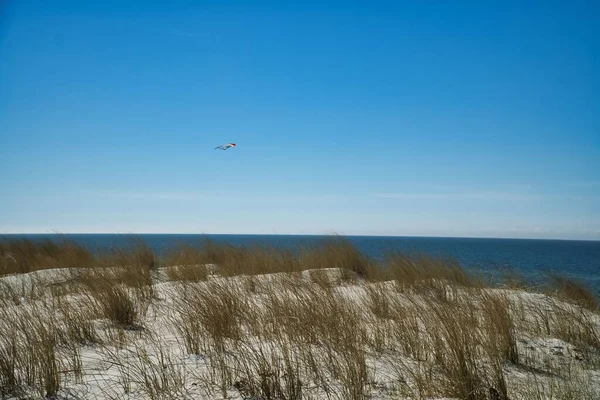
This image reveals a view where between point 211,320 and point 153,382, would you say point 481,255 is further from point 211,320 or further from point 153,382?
point 153,382

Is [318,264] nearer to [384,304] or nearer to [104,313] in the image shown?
[384,304]

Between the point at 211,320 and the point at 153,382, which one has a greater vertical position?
the point at 211,320

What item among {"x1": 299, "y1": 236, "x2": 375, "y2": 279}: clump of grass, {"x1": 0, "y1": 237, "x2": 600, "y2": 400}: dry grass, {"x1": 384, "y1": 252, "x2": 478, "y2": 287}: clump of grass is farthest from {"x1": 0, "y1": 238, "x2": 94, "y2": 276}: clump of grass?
{"x1": 384, "y1": 252, "x2": 478, "y2": 287}: clump of grass

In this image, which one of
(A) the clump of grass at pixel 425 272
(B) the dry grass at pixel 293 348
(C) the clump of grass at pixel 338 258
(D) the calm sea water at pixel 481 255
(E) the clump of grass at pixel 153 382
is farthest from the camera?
(D) the calm sea water at pixel 481 255

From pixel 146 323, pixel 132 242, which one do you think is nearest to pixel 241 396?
pixel 146 323

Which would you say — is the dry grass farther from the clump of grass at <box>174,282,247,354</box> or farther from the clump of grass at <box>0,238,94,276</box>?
the clump of grass at <box>0,238,94,276</box>

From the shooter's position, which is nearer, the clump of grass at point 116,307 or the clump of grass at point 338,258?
the clump of grass at point 116,307

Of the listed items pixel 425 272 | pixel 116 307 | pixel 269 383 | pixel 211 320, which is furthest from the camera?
pixel 425 272

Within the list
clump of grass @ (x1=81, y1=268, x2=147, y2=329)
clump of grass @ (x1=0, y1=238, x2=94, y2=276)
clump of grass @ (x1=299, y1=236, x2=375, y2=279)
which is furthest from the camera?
clump of grass @ (x1=0, y1=238, x2=94, y2=276)

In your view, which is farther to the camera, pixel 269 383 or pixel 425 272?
pixel 425 272

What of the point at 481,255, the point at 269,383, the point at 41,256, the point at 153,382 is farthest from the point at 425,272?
the point at 481,255

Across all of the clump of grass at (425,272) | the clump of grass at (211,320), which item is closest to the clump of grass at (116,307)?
the clump of grass at (211,320)

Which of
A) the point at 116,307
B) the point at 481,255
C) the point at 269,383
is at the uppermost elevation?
the point at 116,307

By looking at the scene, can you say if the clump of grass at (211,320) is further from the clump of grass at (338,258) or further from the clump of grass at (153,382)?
the clump of grass at (338,258)
